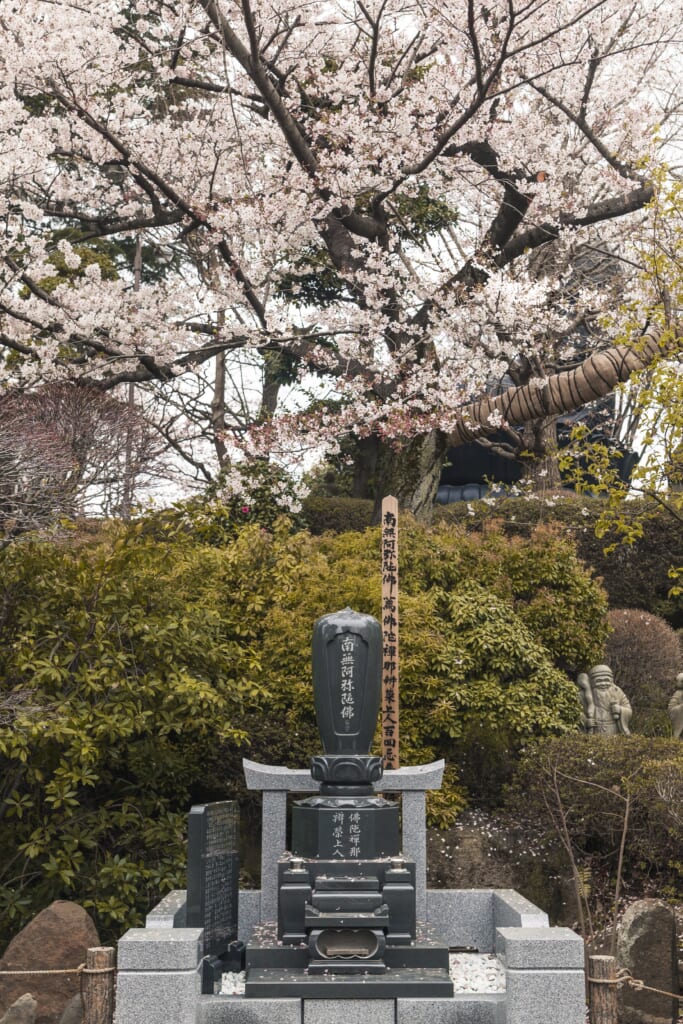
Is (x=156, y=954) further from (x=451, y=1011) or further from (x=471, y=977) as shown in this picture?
(x=471, y=977)

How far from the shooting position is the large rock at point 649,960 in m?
6.34

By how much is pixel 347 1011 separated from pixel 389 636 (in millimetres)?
3256

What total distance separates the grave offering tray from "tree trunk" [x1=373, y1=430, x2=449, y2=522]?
5695 mm

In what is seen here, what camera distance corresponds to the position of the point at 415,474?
489 inches

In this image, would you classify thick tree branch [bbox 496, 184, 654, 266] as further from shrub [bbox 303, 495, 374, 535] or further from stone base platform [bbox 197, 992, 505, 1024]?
stone base platform [bbox 197, 992, 505, 1024]

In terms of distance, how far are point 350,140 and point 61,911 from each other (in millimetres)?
8523

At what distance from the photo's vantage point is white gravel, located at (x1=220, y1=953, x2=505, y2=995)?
5949 millimetres

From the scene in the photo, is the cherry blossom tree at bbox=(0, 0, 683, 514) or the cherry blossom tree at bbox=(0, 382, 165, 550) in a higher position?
the cherry blossom tree at bbox=(0, 0, 683, 514)

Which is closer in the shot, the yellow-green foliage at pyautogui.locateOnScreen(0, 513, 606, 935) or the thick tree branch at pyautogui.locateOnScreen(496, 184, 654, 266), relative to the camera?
the yellow-green foliage at pyautogui.locateOnScreen(0, 513, 606, 935)

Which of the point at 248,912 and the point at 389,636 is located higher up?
the point at 389,636

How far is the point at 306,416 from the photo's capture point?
1136 centimetres

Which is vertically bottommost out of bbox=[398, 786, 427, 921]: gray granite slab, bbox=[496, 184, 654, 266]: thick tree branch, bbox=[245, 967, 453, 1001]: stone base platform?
bbox=[245, 967, 453, 1001]: stone base platform

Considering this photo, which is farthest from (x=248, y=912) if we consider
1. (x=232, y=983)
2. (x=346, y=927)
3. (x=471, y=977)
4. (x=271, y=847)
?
(x=471, y=977)

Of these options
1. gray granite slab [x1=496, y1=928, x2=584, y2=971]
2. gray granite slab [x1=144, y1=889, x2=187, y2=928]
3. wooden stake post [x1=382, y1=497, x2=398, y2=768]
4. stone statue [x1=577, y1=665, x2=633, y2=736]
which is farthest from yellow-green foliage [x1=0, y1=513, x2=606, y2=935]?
gray granite slab [x1=496, y1=928, x2=584, y2=971]
